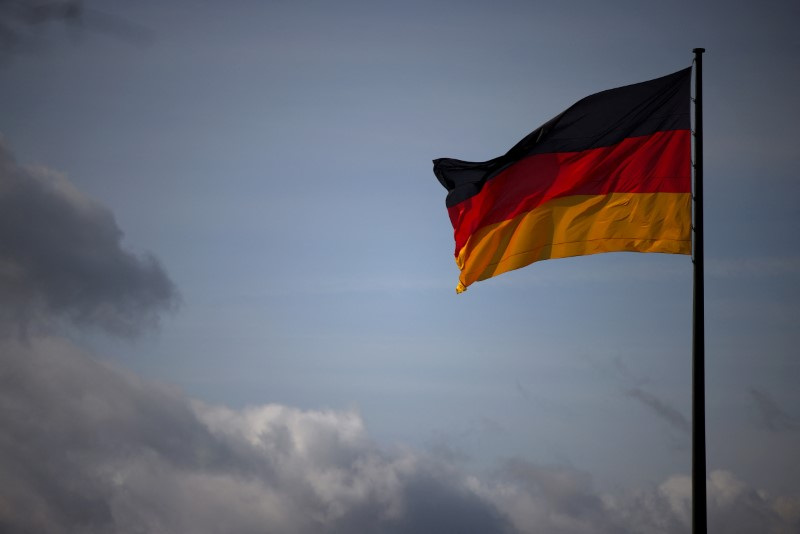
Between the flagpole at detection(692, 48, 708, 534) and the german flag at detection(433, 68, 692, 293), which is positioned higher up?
the german flag at detection(433, 68, 692, 293)

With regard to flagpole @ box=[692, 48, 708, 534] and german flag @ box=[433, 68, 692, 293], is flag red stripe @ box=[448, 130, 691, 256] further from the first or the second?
flagpole @ box=[692, 48, 708, 534]

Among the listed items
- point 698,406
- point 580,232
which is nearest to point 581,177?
point 580,232

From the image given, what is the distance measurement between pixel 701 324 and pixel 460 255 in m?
8.14

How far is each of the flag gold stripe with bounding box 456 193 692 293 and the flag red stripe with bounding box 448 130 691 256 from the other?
0.80 feet

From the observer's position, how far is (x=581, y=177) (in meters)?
25.0

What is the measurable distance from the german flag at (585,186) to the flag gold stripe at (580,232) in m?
0.03

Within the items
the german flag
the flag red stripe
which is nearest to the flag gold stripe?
the german flag

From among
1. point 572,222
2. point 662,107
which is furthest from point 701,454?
point 662,107

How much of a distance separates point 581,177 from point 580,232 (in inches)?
62.0

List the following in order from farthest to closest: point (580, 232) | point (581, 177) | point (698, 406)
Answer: point (581, 177), point (580, 232), point (698, 406)

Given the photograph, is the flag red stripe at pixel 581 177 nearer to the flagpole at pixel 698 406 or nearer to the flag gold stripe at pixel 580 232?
the flag gold stripe at pixel 580 232

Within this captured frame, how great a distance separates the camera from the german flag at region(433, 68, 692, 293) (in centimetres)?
2352

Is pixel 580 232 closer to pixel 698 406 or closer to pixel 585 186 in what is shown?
pixel 585 186

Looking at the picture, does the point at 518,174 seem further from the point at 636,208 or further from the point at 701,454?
the point at 701,454
